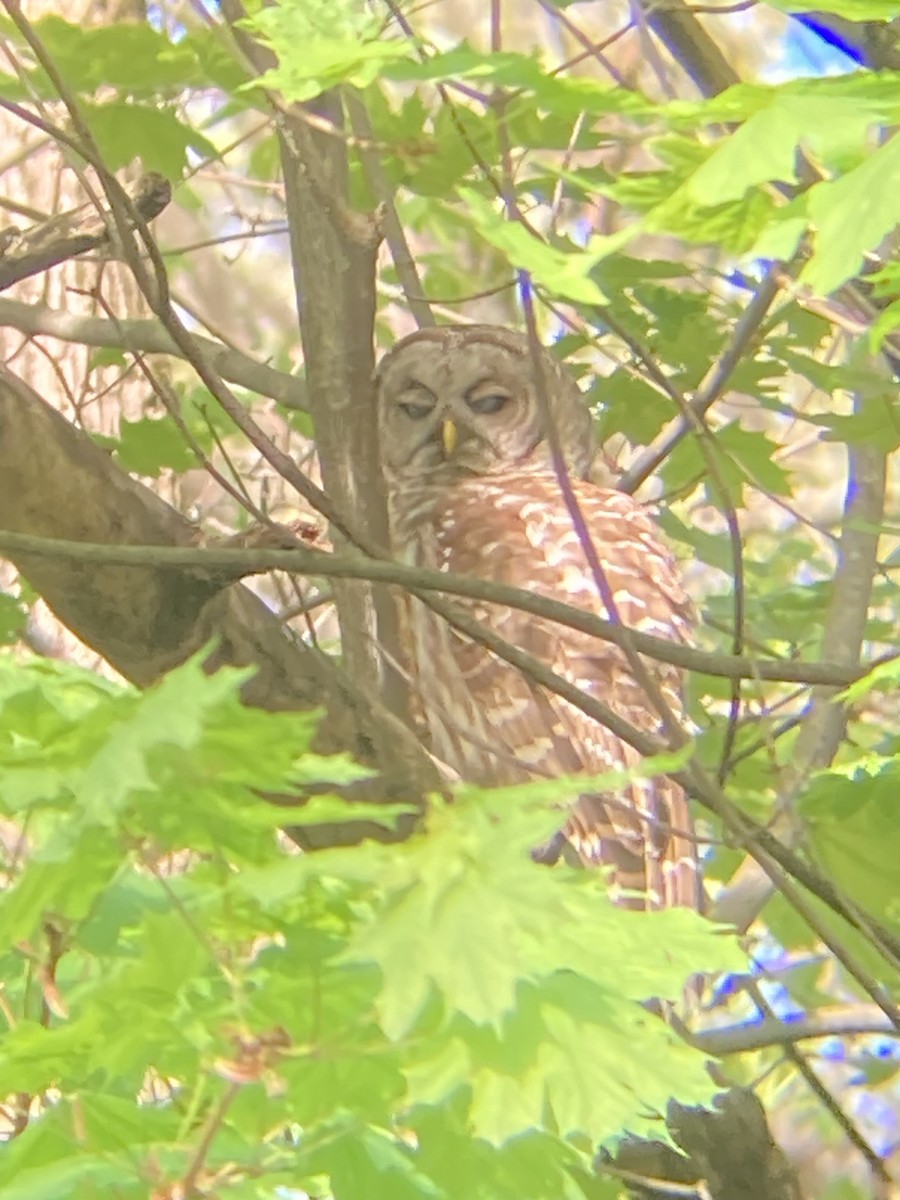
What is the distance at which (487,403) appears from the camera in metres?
3.26

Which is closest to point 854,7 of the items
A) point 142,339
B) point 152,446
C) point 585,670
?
point 142,339

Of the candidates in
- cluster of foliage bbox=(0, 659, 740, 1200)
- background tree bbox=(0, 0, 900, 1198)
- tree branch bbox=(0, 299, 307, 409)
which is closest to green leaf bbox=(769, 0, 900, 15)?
background tree bbox=(0, 0, 900, 1198)

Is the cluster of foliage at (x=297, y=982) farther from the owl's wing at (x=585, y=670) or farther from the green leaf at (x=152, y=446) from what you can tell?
the owl's wing at (x=585, y=670)

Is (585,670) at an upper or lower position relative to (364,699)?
lower

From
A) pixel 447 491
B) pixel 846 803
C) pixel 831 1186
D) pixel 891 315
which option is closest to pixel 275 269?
pixel 447 491

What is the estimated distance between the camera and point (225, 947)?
878 mm

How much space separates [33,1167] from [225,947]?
0.16 m

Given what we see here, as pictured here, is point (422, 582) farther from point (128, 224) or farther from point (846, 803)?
point (846, 803)

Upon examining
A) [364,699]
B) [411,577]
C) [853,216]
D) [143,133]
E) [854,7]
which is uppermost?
[143,133]

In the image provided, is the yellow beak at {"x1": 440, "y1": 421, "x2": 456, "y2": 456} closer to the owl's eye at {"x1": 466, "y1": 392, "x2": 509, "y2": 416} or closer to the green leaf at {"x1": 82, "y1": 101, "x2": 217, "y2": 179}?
the owl's eye at {"x1": 466, "y1": 392, "x2": 509, "y2": 416}

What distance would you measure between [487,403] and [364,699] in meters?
1.63

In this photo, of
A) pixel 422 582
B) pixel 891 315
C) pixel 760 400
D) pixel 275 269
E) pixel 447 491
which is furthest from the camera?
pixel 275 269

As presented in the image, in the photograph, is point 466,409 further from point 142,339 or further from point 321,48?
point 321,48

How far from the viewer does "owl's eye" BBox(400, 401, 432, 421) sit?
3.23 metres
